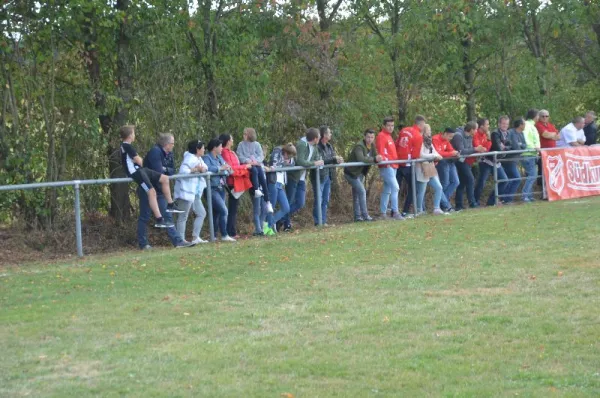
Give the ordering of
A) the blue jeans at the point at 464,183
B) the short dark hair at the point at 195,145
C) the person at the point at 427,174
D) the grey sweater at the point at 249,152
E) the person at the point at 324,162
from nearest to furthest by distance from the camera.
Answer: the short dark hair at the point at 195,145
the grey sweater at the point at 249,152
the person at the point at 324,162
the person at the point at 427,174
the blue jeans at the point at 464,183

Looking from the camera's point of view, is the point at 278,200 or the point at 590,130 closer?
the point at 278,200

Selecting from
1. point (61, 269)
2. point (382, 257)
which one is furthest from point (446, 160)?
point (61, 269)

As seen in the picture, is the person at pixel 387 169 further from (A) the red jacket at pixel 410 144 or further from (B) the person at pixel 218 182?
(B) the person at pixel 218 182

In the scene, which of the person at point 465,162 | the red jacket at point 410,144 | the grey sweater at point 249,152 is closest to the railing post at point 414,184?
the red jacket at point 410,144

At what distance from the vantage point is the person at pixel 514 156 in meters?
25.9

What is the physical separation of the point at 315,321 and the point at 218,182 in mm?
9114

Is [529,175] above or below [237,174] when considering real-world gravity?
below

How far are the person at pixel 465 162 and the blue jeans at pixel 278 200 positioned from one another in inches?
208

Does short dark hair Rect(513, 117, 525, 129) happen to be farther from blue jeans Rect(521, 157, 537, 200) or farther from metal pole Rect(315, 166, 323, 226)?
metal pole Rect(315, 166, 323, 226)

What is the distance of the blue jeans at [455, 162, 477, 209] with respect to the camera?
25.0 m

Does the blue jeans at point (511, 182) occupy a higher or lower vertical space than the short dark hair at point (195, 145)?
lower

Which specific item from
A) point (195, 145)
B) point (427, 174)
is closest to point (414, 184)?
point (427, 174)

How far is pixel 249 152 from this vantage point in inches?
806

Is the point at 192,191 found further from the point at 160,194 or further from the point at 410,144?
the point at 410,144
